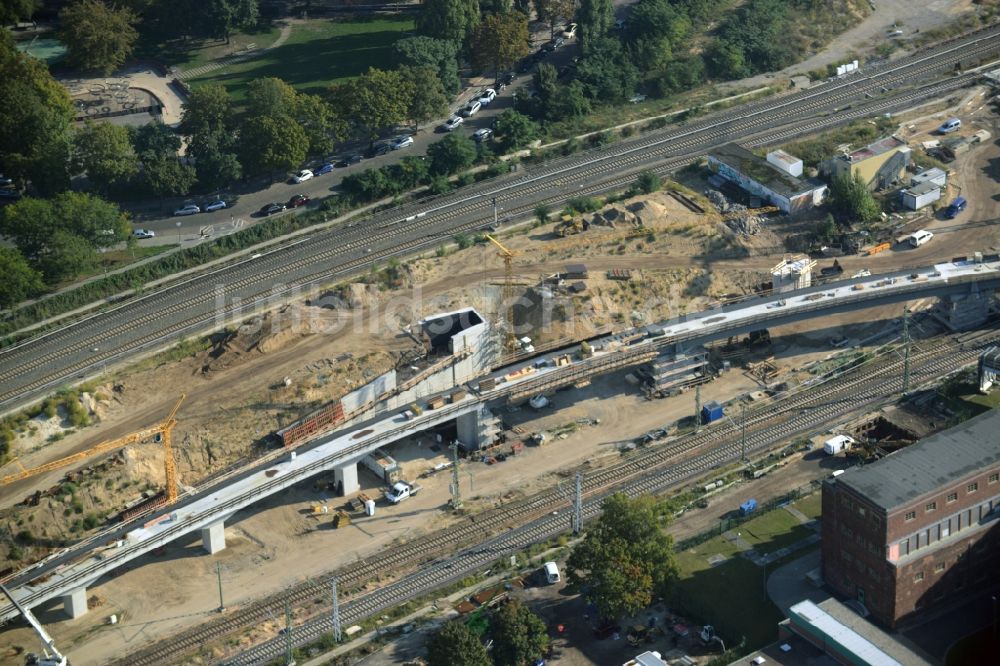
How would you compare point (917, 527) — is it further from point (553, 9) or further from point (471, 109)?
point (553, 9)

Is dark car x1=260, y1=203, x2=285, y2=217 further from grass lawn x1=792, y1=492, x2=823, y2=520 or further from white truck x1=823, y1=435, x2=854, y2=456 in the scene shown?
grass lawn x1=792, y1=492, x2=823, y2=520

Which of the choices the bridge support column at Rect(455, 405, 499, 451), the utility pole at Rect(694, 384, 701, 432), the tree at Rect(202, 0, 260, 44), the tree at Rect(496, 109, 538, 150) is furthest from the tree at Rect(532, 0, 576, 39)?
the bridge support column at Rect(455, 405, 499, 451)

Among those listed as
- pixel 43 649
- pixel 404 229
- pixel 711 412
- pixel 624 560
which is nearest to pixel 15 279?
pixel 404 229

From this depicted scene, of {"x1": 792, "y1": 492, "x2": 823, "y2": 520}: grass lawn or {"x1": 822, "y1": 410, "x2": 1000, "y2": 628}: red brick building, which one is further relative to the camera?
{"x1": 792, "y1": 492, "x2": 823, "y2": 520}: grass lawn

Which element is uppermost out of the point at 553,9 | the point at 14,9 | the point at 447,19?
the point at 14,9

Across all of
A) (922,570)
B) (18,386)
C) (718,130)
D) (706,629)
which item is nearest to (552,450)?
(706,629)
